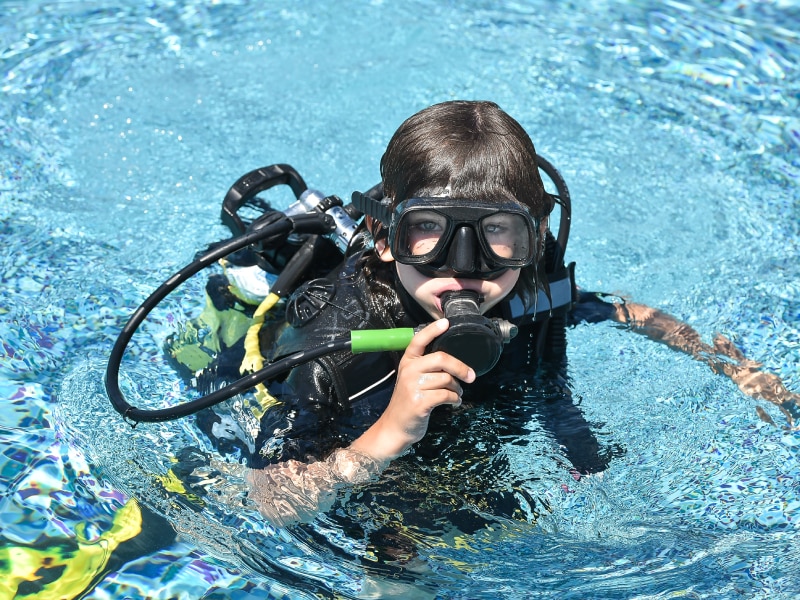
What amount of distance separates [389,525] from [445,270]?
772 millimetres

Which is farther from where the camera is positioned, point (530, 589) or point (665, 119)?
point (665, 119)

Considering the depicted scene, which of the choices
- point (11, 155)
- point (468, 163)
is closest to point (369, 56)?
point (11, 155)

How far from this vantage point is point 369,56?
532cm

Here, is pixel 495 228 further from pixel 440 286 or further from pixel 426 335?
pixel 426 335

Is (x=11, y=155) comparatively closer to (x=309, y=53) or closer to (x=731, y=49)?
(x=309, y=53)

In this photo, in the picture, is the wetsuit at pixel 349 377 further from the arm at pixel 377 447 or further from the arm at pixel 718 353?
the arm at pixel 718 353

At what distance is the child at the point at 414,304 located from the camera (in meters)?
2.22

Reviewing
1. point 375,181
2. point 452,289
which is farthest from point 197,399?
point 375,181

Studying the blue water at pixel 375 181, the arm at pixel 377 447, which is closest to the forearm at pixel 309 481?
the arm at pixel 377 447

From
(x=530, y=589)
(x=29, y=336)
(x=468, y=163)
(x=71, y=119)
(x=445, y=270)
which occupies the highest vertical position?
(x=468, y=163)

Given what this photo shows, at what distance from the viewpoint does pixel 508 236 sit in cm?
226

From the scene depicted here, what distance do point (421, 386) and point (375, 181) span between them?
8.32ft

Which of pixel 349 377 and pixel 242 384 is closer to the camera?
pixel 242 384

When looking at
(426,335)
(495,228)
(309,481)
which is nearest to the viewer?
(426,335)
